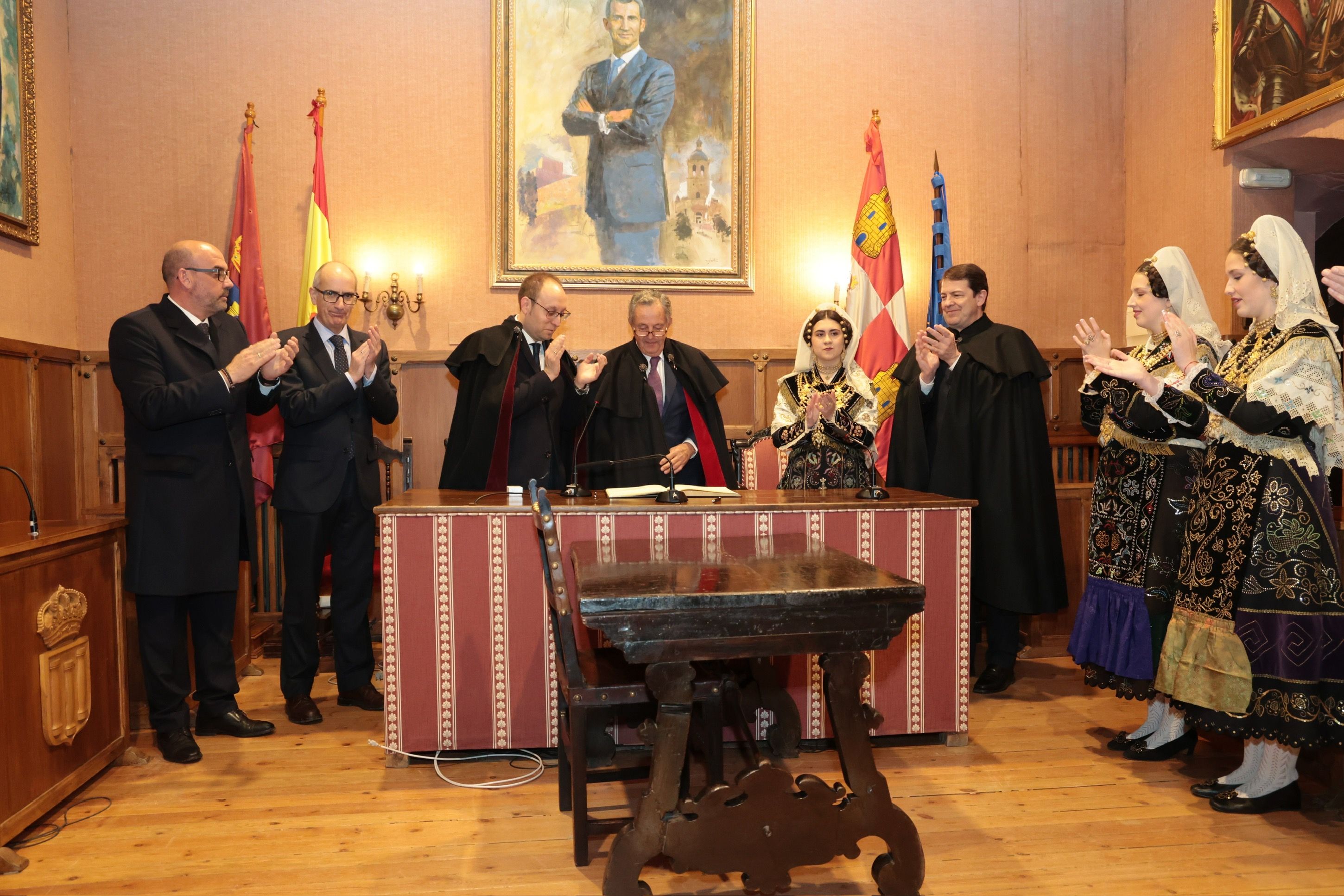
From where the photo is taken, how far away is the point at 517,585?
353 cm

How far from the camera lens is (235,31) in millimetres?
5688

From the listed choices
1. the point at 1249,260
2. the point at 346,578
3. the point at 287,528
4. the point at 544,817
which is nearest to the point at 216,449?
the point at 287,528

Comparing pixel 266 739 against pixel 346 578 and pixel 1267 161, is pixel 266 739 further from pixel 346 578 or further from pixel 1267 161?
pixel 1267 161

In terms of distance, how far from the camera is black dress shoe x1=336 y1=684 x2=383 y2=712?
418 cm

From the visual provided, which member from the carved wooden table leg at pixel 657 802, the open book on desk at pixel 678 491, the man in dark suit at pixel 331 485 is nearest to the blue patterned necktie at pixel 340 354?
the man in dark suit at pixel 331 485

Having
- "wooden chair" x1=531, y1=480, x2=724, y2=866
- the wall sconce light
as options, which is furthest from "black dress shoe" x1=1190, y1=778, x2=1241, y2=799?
the wall sconce light

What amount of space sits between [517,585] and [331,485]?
1.00 meters

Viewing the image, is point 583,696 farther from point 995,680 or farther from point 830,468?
point 995,680

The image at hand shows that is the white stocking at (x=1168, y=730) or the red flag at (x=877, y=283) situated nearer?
the white stocking at (x=1168, y=730)

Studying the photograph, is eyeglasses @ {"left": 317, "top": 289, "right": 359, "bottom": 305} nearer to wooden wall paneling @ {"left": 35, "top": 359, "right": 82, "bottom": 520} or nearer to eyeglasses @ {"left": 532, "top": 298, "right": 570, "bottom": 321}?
eyeglasses @ {"left": 532, "top": 298, "right": 570, "bottom": 321}

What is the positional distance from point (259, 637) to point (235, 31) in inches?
138

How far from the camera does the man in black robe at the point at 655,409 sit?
450cm

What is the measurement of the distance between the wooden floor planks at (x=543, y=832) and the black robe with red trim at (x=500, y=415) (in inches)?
47.3

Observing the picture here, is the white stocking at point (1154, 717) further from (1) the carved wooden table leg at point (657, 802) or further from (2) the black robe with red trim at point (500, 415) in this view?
(2) the black robe with red trim at point (500, 415)
